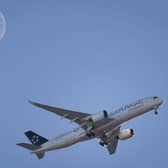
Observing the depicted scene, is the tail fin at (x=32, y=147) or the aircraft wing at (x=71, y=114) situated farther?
the tail fin at (x=32, y=147)

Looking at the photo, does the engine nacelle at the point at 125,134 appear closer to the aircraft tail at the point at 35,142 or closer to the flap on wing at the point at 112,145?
the flap on wing at the point at 112,145

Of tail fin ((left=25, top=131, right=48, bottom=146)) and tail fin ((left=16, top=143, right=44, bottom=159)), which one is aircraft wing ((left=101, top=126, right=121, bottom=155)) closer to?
tail fin ((left=25, top=131, right=48, bottom=146))

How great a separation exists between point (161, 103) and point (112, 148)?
1529 centimetres

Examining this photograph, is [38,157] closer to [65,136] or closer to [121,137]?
[65,136]

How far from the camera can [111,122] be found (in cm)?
8238

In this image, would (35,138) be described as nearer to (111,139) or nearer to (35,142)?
(35,142)

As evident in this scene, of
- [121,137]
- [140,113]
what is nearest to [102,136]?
[121,137]

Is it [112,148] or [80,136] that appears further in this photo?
[112,148]

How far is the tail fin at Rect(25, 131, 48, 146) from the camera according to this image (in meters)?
90.9

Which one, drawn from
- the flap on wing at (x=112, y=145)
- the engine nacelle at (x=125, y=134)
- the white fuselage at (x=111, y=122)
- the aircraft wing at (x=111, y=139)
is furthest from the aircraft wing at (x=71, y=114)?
the flap on wing at (x=112, y=145)

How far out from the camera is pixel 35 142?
91438 mm

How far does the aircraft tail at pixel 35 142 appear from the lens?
290 ft

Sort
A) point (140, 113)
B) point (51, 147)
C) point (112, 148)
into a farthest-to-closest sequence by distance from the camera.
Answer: point (112, 148) < point (51, 147) < point (140, 113)

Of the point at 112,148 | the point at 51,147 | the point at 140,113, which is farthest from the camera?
the point at 112,148
